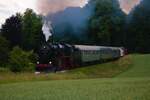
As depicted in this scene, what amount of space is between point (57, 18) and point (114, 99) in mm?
41372

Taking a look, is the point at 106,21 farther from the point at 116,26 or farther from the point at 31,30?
the point at 31,30

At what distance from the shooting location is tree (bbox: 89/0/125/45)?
76562 millimetres

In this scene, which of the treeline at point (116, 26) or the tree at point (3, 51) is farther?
the tree at point (3, 51)

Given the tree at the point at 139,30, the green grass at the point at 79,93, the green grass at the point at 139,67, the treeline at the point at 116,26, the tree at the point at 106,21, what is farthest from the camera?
the tree at the point at 106,21

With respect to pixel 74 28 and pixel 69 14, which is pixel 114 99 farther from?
pixel 74 28

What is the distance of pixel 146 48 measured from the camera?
9169cm

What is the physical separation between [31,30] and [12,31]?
18.6ft

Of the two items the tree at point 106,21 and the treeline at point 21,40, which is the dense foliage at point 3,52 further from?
the tree at point 106,21

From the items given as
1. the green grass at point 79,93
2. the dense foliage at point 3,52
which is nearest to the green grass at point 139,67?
the dense foliage at point 3,52

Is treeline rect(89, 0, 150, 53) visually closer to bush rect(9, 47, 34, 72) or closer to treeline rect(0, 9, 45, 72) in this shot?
treeline rect(0, 9, 45, 72)

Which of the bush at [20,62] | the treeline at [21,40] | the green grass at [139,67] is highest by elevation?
the treeline at [21,40]

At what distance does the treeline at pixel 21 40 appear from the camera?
198 feet

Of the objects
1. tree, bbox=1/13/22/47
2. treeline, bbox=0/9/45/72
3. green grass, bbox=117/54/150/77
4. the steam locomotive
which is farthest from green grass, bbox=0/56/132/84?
tree, bbox=1/13/22/47

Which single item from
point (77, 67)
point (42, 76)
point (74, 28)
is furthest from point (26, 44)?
point (42, 76)
